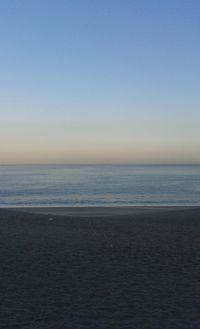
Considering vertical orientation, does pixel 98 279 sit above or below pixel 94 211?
above

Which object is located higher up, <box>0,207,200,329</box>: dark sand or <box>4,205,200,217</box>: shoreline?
<box>0,207,200,329</box>: dark sand

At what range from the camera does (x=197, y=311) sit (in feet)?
27.9

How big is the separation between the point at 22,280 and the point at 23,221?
11775 mm

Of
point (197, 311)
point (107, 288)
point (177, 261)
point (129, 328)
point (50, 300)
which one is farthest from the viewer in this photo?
point (177, 261)

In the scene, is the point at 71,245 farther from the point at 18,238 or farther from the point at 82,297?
the point at 82,297

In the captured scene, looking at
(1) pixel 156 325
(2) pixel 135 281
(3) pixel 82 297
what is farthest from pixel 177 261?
(1) pixel 156 325

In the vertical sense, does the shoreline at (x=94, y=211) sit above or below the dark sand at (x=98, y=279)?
below

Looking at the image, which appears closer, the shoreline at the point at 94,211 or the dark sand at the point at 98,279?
the dark sand at the point at 98,279

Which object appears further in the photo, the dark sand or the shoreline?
the shoreline

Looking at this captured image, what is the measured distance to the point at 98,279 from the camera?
10.9 metres

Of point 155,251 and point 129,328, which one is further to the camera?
point 155,251

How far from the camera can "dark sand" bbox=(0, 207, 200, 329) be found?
8.06 m

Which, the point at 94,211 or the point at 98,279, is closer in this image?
the point at 98,279

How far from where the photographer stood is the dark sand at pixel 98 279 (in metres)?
8.06
